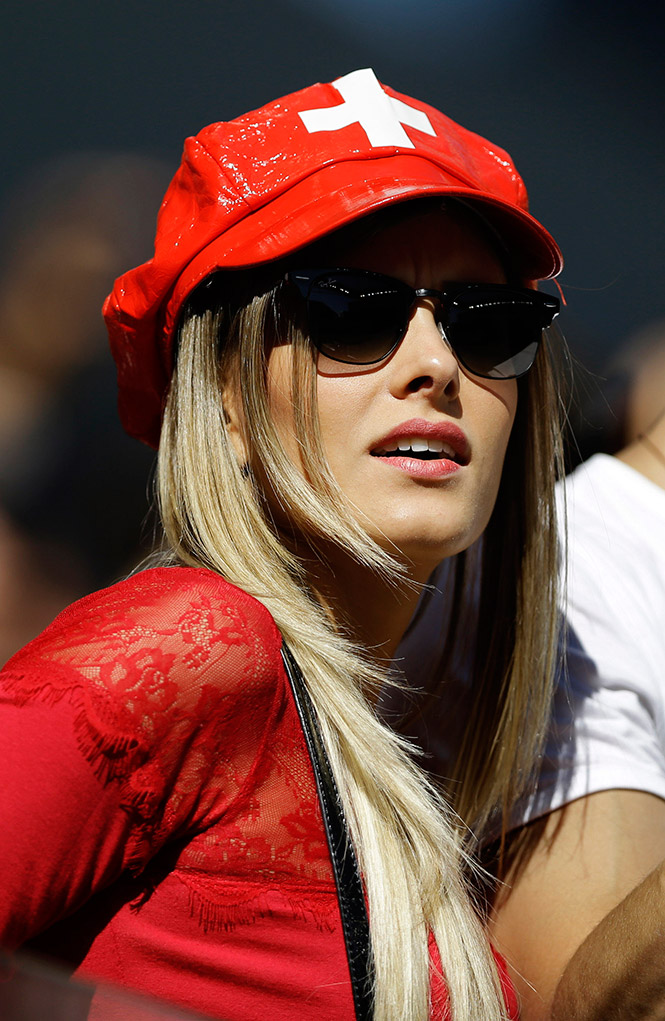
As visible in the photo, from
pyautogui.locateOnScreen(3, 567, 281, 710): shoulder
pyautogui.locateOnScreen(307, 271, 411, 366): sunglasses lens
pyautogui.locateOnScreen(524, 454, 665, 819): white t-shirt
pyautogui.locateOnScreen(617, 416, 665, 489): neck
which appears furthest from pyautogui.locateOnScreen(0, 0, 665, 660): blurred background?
pyautogui.locateOnScreen(3, 567, 281, 710): shoulder

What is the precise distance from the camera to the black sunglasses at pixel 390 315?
1061 millimetres

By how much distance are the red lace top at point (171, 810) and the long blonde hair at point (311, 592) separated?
0.05 metres

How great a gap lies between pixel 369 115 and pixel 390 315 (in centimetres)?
28

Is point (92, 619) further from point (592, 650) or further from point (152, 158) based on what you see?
point (152, 158)

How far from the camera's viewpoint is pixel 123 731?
76 cm

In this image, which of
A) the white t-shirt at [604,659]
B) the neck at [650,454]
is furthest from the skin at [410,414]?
the neck at [650,454]

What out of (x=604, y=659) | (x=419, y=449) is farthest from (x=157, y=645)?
(x=604, y=659)

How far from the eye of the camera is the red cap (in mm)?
1051

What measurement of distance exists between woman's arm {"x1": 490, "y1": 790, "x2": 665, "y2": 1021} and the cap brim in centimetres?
87

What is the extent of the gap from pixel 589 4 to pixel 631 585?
6.21ft

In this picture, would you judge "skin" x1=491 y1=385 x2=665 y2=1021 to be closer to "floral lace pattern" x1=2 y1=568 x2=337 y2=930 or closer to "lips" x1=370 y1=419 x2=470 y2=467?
"floral lace pattern" x1=2 y1=568 x2=337 y2=930

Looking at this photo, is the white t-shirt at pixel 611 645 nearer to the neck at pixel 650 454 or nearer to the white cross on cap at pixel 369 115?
the neck at pixel 650 454

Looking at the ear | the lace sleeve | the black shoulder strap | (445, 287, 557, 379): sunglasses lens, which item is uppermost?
(445, 287, 557, 379): sunglasses lens

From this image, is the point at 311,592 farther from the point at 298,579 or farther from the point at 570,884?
the point at 570,884
